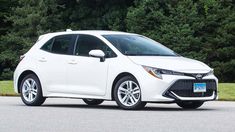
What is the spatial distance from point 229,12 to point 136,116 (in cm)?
4071

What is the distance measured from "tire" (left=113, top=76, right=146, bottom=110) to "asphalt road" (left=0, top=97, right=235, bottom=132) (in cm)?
20

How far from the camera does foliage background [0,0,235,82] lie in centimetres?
5188

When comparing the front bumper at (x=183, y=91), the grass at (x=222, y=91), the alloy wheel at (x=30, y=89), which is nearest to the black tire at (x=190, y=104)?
the front bumper at (x=183, y=91)

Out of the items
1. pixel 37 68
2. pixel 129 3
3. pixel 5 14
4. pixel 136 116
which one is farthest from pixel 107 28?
pixel 136 116

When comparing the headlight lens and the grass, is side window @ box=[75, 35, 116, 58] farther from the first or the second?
the grass

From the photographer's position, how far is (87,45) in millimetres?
16094

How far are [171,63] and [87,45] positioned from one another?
2.12 m

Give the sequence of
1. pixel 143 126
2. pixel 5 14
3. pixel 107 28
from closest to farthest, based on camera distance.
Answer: pixel 143 126
pixel 107 28
pixel 5 14

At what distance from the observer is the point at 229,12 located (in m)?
53.0

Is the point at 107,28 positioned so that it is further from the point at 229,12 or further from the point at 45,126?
the point at 45,126

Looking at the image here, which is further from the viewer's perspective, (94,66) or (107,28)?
(107,28)

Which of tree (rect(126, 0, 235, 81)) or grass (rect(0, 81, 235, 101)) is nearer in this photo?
grass (rect(0, 81, 235, 101))

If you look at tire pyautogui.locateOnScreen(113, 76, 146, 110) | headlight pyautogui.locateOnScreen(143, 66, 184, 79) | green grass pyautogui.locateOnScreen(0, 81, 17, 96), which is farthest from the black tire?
green grass pyautogui.locateOnScreen(0, 81, 17, 96)

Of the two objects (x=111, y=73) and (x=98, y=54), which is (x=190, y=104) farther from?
(x=98, y=54)
